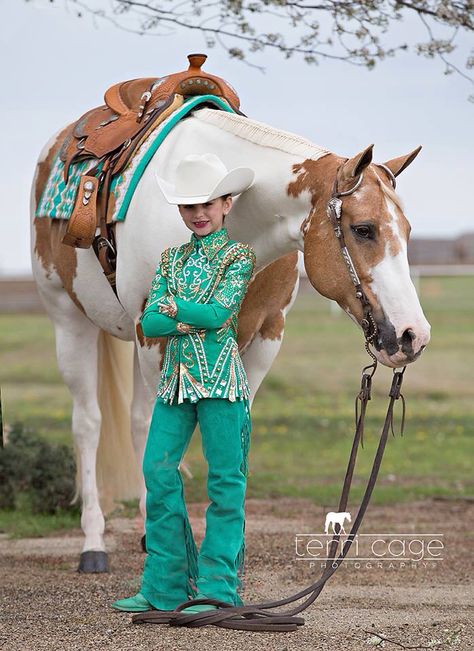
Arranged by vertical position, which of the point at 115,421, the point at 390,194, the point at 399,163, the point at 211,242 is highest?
the point at 399,163

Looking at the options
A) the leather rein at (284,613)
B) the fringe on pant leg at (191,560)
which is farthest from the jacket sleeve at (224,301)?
the fringe on pant leg at (191,560)

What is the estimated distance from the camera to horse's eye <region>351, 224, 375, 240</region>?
3889 mm

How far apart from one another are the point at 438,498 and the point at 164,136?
4259 millimetres

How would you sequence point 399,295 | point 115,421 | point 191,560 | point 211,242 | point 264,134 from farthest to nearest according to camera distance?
point 115,421 → point 264,134 → point 191,560 → point 211,242 → point 399,295

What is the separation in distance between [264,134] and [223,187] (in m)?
0.53

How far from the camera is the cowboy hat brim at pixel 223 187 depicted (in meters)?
3.97

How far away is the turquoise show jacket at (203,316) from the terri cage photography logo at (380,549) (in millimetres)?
1689

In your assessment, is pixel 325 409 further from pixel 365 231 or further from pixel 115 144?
pixel 365 231

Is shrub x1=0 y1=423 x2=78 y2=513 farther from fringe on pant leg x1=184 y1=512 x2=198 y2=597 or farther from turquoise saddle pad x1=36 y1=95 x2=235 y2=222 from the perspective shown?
fringe on pant leg x1=184 y1=512 x2=198 y2=597

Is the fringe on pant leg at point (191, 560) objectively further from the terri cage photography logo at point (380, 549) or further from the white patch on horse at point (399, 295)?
the terri cage photography logo at point (380, 549)

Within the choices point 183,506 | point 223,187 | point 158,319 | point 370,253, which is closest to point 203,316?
Answer: point 158,319

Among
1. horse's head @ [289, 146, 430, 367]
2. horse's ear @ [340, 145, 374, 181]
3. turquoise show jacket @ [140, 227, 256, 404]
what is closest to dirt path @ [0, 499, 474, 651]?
turquoise show jacket @ [140, 227, 256, 404]

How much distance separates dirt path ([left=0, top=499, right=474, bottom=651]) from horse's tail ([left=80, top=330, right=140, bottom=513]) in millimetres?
Result: 313

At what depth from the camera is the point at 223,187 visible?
158 inches
